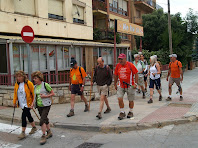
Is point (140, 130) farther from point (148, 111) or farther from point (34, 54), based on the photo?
point (34, 54)

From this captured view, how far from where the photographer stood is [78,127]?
6.19 meters

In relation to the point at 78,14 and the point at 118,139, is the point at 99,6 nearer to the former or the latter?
the point at 78,14

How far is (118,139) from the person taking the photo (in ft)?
17.3

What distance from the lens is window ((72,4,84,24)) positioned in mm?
17203

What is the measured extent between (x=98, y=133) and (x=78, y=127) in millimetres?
632

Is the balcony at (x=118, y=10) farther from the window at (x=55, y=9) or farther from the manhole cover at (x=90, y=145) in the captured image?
the manhole cover at (x=90, y=145)

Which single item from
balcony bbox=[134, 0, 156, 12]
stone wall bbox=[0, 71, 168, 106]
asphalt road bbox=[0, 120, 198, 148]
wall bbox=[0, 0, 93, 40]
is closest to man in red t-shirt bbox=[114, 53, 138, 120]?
asphalt road bbox=[0, 120, 198, 148]

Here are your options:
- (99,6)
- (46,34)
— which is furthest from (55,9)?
(99,6)

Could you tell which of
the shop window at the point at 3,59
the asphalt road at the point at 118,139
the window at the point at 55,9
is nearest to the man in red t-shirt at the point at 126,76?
the asphalt road at the point at 118,139

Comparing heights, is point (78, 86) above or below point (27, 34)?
below

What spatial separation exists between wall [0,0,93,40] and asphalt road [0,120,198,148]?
778 centimetres

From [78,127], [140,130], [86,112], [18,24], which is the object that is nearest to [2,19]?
[18,24]

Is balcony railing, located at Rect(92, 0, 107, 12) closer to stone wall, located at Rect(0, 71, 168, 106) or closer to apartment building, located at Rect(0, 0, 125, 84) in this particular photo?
apartment building, located at Rect(0, 0, 125, 84)

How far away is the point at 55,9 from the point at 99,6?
25.9 ft
